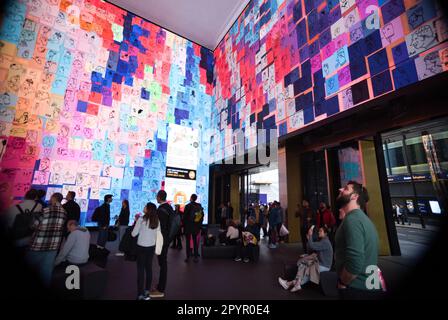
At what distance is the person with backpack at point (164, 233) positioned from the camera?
3.32 m

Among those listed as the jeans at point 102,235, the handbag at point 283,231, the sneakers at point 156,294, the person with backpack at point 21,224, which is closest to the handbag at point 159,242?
the sneakers at point 156,294

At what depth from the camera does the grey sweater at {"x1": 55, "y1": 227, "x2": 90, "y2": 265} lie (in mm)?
3217

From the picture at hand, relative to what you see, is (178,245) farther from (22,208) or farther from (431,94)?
(431,94)

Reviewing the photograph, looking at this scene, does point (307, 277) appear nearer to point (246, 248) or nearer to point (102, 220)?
point (246, 248)

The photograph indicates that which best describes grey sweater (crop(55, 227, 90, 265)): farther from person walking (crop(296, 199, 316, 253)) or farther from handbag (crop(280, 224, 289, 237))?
handbag (crop(280, 224, 289, 237))

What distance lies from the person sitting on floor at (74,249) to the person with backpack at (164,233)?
123 cm

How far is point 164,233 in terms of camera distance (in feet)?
11.7

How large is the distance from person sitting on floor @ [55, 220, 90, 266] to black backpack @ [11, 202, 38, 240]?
0.53m

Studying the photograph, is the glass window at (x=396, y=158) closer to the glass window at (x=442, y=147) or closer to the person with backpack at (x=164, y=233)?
the glass window at (x=442, y=147)

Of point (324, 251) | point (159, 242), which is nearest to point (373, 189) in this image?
point (324, 251)


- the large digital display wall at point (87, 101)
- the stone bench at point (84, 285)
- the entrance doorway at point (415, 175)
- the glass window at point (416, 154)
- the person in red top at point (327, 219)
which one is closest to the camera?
the stone bench at point (84, 285)

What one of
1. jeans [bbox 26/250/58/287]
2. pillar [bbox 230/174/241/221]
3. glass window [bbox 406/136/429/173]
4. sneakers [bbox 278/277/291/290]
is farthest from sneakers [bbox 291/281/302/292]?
glass window [bbox 406/136/429/173]
